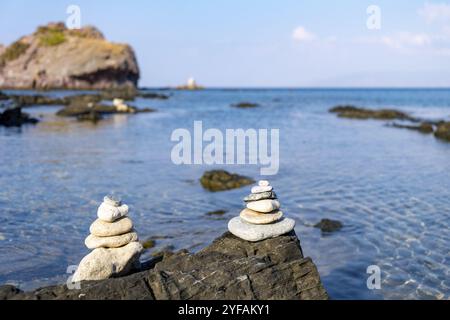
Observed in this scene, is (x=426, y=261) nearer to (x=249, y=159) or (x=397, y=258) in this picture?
(x=397, y=258)

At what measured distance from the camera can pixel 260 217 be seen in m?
9.88

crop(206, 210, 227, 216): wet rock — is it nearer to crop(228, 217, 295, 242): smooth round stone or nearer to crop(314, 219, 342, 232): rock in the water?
crop(314, 219, 342, 232): rock in the water

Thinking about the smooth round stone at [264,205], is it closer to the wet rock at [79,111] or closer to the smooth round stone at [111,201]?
the smooth round stone at [111,201]

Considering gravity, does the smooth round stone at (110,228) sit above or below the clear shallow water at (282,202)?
A: above

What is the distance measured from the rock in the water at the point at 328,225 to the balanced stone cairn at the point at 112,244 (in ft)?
21.4

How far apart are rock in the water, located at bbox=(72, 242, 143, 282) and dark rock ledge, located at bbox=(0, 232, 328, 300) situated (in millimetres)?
1118

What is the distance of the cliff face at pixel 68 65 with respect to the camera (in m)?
145

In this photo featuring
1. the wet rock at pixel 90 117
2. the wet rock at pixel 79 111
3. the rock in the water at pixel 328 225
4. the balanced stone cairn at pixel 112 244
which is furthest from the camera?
the wet rock at pixel 79 111

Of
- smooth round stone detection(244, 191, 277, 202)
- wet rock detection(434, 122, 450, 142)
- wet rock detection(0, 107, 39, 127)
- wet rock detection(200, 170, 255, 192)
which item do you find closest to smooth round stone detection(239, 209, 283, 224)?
smooth round stone detection(244, 191, 277, 202)

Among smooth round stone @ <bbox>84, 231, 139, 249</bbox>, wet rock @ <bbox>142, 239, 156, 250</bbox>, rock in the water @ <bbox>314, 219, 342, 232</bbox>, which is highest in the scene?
smooth round stone @ <bbox>84, 231, 139, 249</bbox>

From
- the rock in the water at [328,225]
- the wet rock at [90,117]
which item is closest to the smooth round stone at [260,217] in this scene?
the rock in the water at [328,225]

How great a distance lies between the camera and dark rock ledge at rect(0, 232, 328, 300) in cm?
738

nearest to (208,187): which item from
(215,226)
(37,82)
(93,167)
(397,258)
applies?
(215,226)
